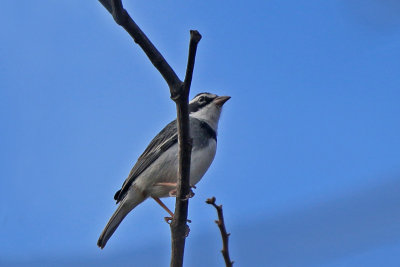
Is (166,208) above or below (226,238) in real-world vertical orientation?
above

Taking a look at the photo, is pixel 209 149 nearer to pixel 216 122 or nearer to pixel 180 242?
pixel 216 122

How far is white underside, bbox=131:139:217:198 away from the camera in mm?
6176

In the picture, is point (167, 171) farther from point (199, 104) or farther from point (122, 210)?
point (199, 104)

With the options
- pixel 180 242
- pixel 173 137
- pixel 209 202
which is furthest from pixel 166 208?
pixel 209 202

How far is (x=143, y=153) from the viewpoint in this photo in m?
6.97

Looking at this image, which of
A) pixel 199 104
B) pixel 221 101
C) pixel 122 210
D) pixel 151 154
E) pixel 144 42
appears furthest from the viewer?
pixel 199 104

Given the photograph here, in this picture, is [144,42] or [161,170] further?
[161,170]

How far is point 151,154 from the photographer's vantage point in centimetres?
663

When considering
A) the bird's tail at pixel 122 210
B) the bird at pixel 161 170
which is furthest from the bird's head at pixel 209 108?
the bird's tail at pixel 122 210

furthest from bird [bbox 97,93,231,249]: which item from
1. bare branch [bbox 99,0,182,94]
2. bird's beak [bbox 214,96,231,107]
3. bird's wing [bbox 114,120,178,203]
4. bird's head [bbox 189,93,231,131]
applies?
bare branch [bbox 99,0,182,94]

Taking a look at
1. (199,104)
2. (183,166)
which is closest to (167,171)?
(199,104)

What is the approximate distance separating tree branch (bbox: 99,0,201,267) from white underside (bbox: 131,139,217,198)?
6.98ft

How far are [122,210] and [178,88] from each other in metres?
3.10

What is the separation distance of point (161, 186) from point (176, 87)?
9.87ft
